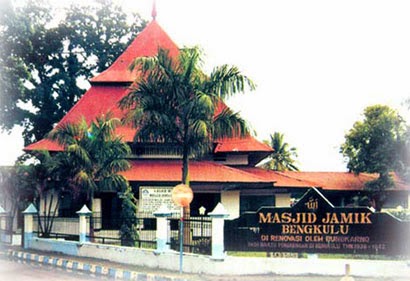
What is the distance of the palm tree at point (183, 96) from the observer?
16922 mm

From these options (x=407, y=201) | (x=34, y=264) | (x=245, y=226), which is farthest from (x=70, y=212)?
(x=407, y=201)

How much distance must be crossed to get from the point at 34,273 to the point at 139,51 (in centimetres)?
1559

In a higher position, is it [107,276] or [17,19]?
[17,19]

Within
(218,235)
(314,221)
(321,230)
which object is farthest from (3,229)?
(321,230)

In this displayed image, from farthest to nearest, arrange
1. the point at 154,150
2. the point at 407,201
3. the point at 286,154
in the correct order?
the point at 286,154, the point at 407,201, the point at 154,150

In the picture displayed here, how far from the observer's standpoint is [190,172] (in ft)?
75.0

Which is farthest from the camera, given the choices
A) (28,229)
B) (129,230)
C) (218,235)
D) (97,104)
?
(97,104)

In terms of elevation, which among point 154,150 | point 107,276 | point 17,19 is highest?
point 17,19

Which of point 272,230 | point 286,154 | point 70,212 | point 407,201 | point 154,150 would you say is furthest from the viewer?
point 286,154

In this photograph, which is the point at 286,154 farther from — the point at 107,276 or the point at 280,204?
the point at 107,276

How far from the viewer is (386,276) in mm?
13078

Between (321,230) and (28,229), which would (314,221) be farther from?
(28,229)

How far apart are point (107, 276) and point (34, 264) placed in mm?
3096

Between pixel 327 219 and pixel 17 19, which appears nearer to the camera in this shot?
pixel 327 219
